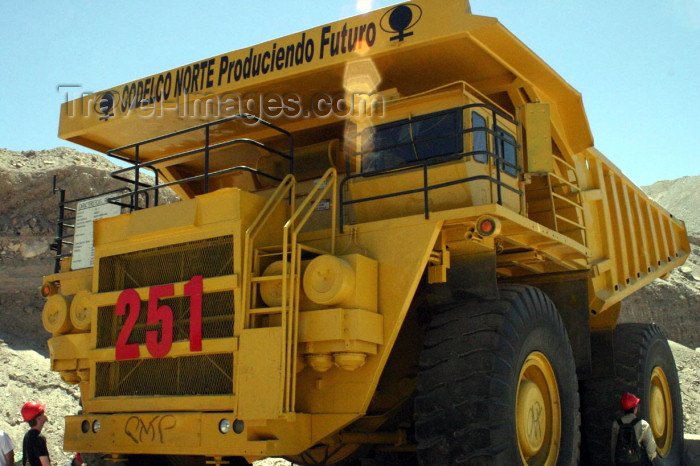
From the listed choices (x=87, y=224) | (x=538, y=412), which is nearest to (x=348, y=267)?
(x=538, y=412)

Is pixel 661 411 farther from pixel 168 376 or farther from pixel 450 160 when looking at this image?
pixel 168 376

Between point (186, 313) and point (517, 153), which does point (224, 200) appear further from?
point (517, 153)

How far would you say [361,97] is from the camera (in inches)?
267

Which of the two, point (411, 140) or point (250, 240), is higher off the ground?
point (411, 140)

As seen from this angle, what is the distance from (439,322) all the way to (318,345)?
102 cm

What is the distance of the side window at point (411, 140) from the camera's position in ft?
20.3

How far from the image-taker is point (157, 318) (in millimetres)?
6008

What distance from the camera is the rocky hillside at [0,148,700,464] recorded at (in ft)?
45.0

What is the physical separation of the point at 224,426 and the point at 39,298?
13841 millimetres

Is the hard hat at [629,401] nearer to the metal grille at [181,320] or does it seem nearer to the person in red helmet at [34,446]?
the metal grille at [181,320]

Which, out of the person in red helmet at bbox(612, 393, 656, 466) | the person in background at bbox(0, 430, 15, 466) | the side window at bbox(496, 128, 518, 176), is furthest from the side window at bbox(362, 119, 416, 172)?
the person in background at bbox(0, 430, 15, 466)

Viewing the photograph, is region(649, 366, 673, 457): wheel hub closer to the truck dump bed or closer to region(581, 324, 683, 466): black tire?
region(581, 324, 683, 466): black tire

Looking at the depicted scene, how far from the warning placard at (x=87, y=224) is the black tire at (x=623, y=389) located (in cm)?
550

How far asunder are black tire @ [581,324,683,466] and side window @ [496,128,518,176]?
3.10 metres
